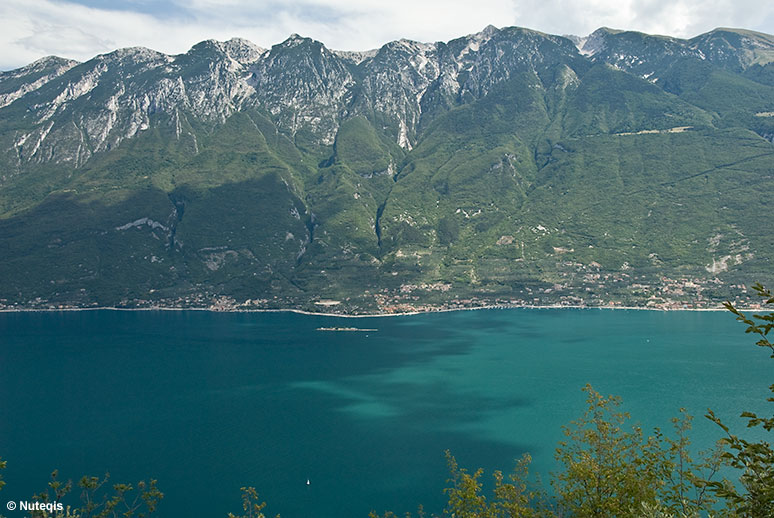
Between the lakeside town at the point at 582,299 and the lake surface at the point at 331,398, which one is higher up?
the lakeside town at the point at 582,299

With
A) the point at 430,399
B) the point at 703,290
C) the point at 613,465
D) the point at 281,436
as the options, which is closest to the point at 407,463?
the point at 281,436

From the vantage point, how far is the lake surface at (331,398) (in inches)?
2539

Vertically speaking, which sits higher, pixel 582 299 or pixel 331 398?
pixel 582 299

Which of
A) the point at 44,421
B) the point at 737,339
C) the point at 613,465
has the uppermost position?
the point at 613,465

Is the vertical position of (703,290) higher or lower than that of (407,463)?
higher

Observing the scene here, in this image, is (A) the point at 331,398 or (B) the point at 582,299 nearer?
(A) the point at 331,398

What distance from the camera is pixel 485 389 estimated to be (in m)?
97.8

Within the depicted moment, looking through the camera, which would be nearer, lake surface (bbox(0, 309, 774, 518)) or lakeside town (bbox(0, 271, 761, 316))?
lake surface (bbox(0, 309, 774, 518))

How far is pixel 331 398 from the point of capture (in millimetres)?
94375

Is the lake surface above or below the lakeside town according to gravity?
below

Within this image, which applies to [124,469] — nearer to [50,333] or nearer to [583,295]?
Result: [50,333]

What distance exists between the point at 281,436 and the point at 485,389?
1485 inches

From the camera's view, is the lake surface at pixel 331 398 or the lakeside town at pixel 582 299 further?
the lakeside town at pixel 582 299

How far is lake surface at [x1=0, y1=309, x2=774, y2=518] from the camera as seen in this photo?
64500mm
